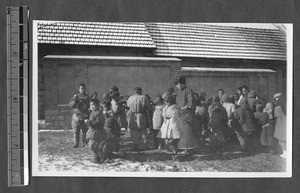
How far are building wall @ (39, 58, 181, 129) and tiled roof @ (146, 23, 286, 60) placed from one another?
0.10 m

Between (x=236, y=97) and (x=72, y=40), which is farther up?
(x=72, y=40)

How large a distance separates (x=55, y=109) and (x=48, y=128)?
0.38ft

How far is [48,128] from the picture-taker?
2906mm

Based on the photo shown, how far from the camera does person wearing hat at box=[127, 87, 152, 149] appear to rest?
114 inches

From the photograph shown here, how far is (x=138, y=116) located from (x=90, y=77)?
1.15 feet

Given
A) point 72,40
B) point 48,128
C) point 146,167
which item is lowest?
point 146,167

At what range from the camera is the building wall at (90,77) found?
2.89 metres

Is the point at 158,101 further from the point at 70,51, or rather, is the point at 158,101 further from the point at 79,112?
the point at 70,51

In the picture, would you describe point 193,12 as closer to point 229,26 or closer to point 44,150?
point 229,26

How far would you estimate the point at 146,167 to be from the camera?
115 inches

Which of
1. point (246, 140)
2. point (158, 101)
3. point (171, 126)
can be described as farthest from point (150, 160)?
point (246, 140)

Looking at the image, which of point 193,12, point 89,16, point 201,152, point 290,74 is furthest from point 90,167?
point 290,74

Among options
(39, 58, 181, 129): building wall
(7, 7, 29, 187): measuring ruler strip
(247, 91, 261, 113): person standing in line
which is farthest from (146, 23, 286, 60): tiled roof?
(7, 7, 29, 187): measuring ruler strip

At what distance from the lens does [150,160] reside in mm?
2920
